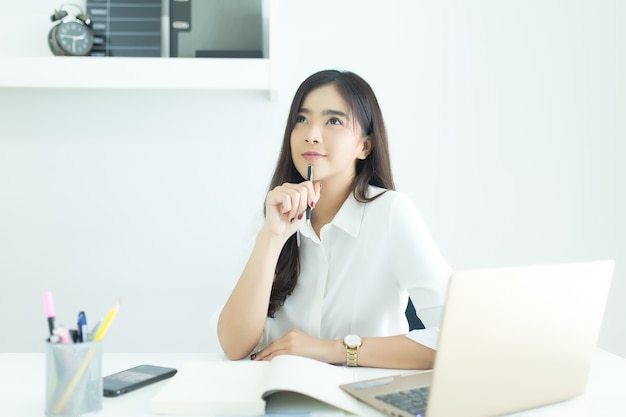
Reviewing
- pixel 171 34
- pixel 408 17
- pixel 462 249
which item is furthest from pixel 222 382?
pixel 408 17

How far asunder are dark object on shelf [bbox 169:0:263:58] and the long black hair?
51 cm

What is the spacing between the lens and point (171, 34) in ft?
6.66

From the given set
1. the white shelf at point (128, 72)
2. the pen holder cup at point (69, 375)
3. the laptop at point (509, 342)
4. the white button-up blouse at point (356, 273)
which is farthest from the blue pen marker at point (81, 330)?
the white shelf at point (128, 72)

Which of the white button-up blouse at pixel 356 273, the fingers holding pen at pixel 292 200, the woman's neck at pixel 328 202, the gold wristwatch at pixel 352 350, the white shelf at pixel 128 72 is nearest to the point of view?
the gold wristwatch at pixel 352 350

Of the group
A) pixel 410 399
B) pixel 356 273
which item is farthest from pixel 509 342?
pixel 356 273

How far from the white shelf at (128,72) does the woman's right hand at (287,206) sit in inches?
26.6

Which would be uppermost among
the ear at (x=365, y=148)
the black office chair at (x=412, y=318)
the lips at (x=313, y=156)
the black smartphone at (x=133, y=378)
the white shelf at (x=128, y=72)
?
the white shelf at (x=128, y=72)

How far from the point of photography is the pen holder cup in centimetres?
89

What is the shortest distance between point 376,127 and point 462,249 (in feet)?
3.05

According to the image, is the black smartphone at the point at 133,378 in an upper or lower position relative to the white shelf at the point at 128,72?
lower

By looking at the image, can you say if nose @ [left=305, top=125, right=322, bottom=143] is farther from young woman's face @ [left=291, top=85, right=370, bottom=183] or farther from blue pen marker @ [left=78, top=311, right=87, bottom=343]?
blue pen marker @ [left=78, top=311, right=87, bottom=343]

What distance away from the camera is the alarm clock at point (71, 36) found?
2.00 metres

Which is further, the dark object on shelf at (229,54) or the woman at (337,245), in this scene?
the dark object on shelf at (229,54)

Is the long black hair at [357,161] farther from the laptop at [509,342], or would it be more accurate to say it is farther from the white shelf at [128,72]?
the laptop at [509,342]
